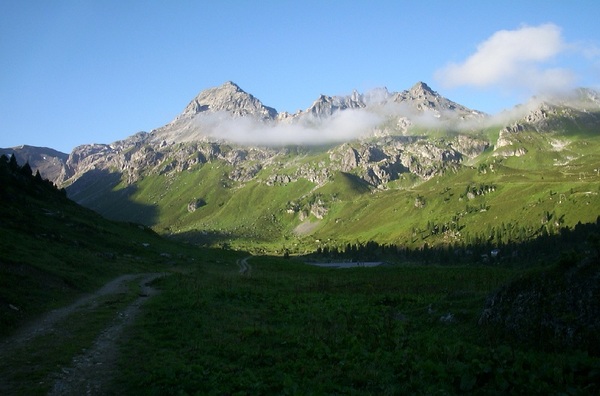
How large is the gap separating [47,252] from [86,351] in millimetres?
34854

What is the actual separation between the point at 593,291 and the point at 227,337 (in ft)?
55.5

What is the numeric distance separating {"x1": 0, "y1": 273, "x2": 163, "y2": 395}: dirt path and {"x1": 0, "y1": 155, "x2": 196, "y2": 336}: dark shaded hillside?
1210 millimetres

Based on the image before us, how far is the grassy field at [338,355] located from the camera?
13.2 metres

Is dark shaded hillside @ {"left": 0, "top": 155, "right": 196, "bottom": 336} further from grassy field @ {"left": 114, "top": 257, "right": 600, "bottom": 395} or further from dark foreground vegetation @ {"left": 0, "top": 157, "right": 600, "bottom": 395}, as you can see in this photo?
grassy field @ {"left": 114, "top": 257, "right": 600, "bottom": 395}

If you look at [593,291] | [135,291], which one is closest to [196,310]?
[135,291]

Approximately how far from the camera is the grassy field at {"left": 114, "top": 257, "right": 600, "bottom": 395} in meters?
13.2

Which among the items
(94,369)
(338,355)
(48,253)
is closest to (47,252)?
(48,253)

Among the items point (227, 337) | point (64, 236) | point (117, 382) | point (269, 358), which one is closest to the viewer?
point (117, 382)

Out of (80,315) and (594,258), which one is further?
(80,315)

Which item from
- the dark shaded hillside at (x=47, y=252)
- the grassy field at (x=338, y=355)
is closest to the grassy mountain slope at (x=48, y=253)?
the dark shaded hillside at (x=47, y=252)

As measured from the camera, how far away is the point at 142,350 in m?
A: 19.4

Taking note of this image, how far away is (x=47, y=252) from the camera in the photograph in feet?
156

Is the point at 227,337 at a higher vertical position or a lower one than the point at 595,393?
lower

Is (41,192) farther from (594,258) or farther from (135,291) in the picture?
(594,258)
